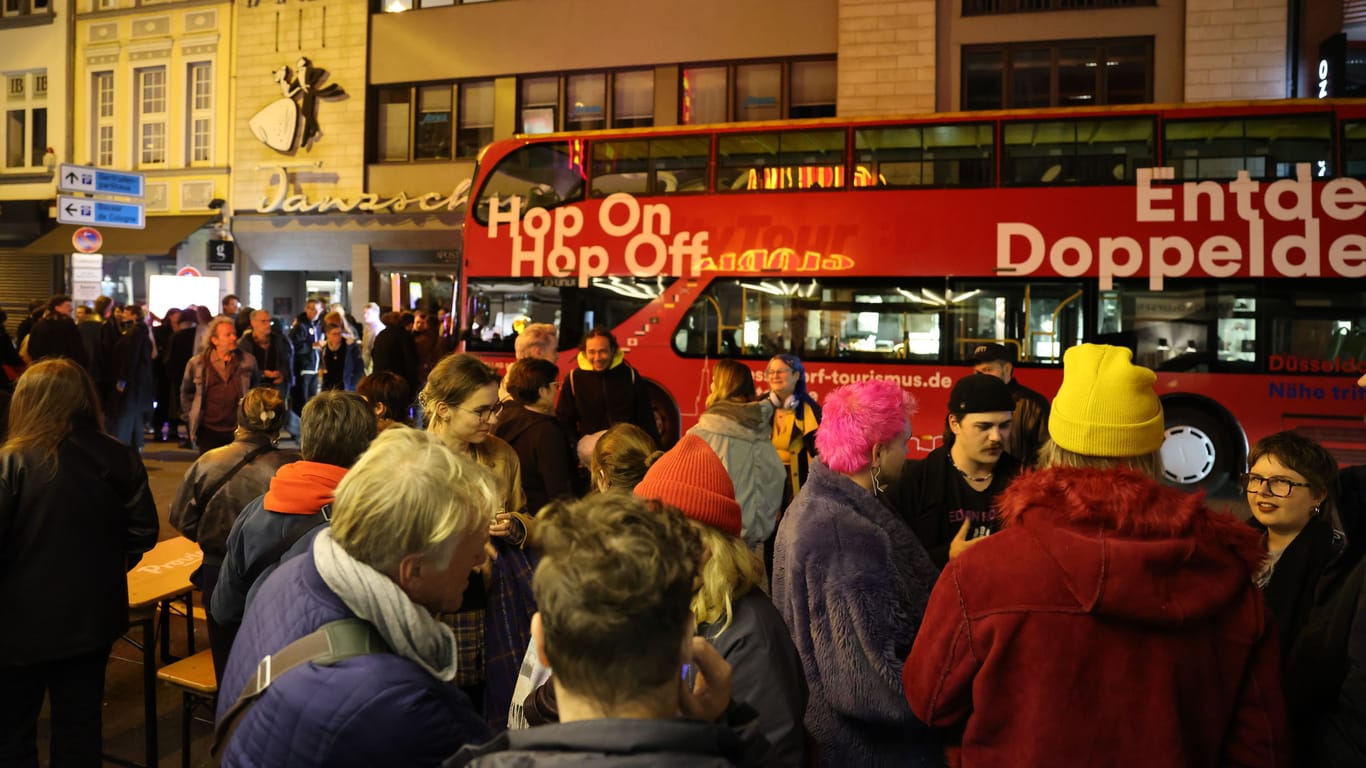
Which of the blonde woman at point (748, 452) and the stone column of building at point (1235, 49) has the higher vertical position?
the stone column of building at point (1235, 49)

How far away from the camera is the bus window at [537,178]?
13.0 metres

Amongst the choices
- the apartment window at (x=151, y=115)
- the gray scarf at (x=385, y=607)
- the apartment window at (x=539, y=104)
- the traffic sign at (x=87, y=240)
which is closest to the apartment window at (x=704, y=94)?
the apartment window at (x=539, y=104)

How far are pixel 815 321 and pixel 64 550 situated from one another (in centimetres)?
936

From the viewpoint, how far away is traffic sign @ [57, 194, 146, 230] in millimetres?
19453

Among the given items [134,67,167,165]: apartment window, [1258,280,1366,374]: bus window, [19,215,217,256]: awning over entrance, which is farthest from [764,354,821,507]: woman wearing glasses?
[134,67,167,165]: apartment window

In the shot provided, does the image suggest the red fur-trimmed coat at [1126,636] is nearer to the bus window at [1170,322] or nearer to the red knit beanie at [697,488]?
the red knit beanie at [697,488]

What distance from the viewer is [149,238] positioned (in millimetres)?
23922

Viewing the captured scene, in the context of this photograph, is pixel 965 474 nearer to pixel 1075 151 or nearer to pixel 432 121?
pixel 1075 151

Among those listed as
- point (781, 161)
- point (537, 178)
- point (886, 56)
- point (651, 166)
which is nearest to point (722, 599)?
point (781, 161)

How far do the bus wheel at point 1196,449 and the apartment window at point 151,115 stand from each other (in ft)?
77.7

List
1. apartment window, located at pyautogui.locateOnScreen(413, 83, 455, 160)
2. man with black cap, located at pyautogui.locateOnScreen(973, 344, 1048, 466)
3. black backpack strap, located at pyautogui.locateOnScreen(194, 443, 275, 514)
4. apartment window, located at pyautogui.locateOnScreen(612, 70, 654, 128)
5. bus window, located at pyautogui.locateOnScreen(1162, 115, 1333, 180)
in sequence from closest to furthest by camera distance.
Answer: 1. black backpack strap, located at pyautogui.locateOnScreen(194, 443, 275, 514)
2. man with black cap, located at pyautogui.locateOnScreen(973, 344, 1048, 466)
3. bus window, located at pyautogui.locateOnScreen(1162, 115, 1333, 180)
4. apartment window, located at pyautogui.locateOnScreen(612, 70, 654, 128)
5. apartment window, located at pyautogui.locateOnScreen(413, 83, 455, 160)

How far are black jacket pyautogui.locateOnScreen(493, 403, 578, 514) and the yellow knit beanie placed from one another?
2.79 m

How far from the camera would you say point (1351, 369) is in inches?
416

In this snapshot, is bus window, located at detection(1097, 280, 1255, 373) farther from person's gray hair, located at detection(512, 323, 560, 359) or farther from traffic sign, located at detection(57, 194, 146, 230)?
traffic sign, located at detection(57, 194, 146, 230)
